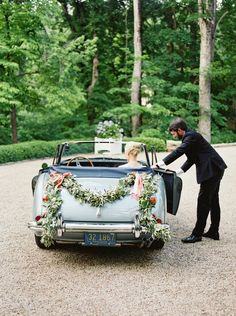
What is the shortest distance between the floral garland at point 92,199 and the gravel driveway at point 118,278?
0.42 meters

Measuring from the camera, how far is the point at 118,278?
5.10 m

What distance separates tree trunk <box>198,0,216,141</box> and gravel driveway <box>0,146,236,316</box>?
1857 cm

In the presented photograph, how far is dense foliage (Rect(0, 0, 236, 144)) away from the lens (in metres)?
20.3

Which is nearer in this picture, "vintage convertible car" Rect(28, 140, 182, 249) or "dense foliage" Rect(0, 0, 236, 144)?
"vintage convertible car" Rect(28, 140, 182, 249)

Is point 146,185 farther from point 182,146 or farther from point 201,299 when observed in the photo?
point 201,299

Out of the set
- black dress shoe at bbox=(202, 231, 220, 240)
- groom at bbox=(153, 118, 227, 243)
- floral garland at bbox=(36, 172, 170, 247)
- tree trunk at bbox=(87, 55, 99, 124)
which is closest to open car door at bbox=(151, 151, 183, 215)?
groom at bbox=(153, 118, 227, 243)

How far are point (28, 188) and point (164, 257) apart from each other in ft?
21.0

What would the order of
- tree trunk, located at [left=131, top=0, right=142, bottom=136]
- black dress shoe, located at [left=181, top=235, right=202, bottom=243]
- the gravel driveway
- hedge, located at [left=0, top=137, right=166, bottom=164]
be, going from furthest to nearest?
tree trunk, located at [left=131, top=0, right=142, bottom=136]
hedge, located at [left=0, top=137, right=166, bottom=164]
black dress shoe, located at [left=181, top=235, right=202, bottom=243]
the gravel driveway

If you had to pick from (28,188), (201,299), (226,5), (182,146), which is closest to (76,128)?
(226,5)

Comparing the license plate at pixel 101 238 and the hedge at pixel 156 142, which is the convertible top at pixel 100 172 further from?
the hedge at pixel 156 142

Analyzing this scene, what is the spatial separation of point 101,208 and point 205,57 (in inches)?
834

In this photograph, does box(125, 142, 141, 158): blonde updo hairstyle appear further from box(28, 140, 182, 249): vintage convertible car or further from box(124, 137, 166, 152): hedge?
box(124, 137, 166, 152): hedge

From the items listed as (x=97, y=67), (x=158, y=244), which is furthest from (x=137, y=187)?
(x=97, y=67)

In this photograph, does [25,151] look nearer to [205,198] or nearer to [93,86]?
[93,86]
